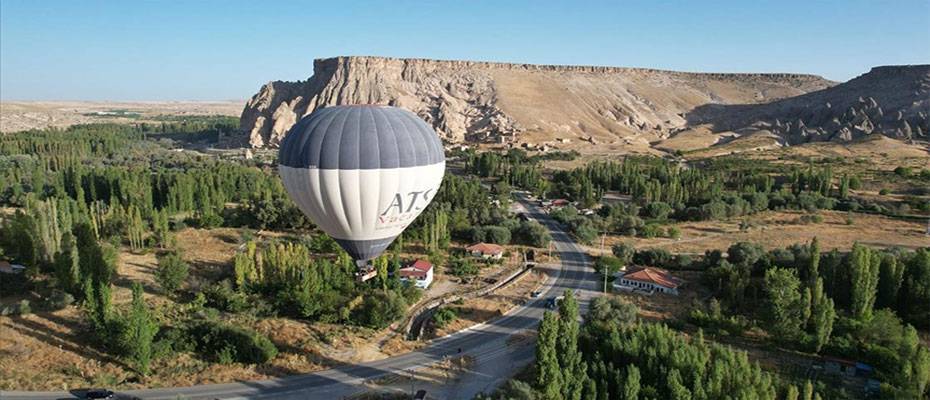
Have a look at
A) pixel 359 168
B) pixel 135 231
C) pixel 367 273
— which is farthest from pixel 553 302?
pixel 135 231

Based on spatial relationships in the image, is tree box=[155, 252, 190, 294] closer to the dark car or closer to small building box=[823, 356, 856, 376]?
the dark car

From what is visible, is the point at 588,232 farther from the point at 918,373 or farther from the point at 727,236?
the point at 918,373

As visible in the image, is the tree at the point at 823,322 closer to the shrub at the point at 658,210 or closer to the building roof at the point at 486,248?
the building roof at the point at 486,248

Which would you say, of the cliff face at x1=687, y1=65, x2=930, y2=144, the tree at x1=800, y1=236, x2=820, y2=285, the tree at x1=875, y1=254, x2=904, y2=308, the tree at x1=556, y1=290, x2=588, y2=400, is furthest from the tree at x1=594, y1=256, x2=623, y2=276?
the cliff face at x1=687, y1=65, x2=930, y2=144

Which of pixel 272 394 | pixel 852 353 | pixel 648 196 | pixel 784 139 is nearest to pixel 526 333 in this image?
pixel 272 394

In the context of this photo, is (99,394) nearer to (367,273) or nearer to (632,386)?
(367,273)

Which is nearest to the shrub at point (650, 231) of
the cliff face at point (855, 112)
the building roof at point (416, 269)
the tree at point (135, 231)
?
the building roof at point (416, 269)
